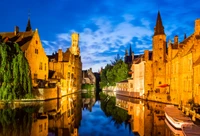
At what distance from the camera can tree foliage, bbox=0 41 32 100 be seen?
33.7 m

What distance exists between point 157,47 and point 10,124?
137 feet

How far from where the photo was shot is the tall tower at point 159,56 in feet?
180

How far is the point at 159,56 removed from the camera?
55.8 meters

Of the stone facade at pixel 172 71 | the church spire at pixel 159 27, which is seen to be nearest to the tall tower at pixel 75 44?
the stone facade at pixel 172 71

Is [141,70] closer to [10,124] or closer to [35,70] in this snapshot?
[35,70]

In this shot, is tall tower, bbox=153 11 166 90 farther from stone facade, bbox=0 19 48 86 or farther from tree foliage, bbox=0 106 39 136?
tree foliage, bbox=0 106 39 136

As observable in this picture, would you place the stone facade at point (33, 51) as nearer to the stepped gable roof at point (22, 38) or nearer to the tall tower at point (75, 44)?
the stepped gable roof at point (22, 38)

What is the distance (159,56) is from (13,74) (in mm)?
32693

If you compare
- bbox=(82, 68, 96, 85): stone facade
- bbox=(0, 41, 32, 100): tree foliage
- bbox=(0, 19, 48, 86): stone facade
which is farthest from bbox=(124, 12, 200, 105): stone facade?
bbox=(82, 68, 96, 85): stone facade

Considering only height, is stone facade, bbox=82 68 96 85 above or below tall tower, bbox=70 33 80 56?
below

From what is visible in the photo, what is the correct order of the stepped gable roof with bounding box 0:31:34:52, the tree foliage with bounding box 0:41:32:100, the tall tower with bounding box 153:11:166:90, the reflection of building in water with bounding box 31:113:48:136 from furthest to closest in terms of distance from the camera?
the tall tower with bounding box 153:11:166:90 → the stepped gable roof with bounding box 0:31:34:52 → the tree foliage with bounding box 0:41:32:100 → the reflection of building in water with bounding box 31:113:48:136

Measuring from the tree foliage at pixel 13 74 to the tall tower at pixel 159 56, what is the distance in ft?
93.6

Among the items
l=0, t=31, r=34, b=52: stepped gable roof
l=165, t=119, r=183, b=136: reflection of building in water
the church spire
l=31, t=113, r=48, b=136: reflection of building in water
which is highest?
the church spire

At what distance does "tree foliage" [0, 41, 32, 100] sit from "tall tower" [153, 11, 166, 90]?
2851 cm
